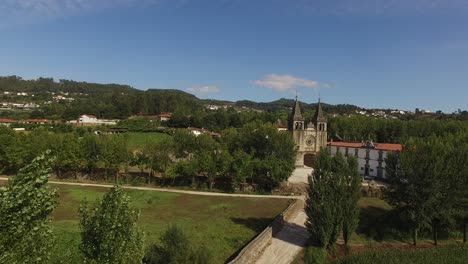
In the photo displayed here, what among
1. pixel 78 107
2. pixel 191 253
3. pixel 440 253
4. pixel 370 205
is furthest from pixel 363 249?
pixel 78 107

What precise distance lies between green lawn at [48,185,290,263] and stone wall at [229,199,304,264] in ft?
6.07

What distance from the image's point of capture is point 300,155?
74000 millimetres

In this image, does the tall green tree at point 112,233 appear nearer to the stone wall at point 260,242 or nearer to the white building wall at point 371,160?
the stone wall at point 260,242

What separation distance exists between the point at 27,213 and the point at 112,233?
12.1 ft

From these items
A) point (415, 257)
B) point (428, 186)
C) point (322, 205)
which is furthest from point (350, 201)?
point (428, 186)

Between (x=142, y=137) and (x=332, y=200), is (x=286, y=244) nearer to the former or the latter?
(x=332, y=200)

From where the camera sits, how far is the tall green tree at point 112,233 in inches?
545

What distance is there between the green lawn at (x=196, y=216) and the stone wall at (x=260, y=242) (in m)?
1.85

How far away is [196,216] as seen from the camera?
40469mm

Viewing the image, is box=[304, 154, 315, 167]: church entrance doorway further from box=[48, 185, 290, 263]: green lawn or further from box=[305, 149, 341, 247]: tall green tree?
box=[305, 149, 341, 247]: tall green tree

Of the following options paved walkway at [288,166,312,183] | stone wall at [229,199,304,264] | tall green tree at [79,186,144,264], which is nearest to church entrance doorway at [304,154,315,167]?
paved walkway at [288,166,312,183]

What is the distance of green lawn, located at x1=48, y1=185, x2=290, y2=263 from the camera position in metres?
32.3

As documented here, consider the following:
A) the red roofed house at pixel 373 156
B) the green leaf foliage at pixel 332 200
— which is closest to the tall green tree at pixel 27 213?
the green leaf foliage at pixel 332 200

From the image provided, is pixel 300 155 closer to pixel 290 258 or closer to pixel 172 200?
pixel 172 200
